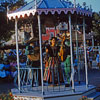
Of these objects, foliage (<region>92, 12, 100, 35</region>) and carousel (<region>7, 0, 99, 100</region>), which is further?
foliage (<region>92, 12, 100, 35</region>)

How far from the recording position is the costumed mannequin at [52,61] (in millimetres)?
9977

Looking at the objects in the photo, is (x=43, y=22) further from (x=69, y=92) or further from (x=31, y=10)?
(x=69, y=92)

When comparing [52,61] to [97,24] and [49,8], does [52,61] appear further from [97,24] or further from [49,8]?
[97,24]

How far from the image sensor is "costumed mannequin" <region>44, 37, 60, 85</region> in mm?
9977

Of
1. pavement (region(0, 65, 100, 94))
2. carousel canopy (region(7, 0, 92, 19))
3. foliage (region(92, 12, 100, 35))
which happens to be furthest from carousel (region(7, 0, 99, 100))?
foliage (region(92, 12, 100, 35))

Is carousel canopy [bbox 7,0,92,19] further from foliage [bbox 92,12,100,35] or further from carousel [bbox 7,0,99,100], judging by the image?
foliage [bbox 92,12,100,35]

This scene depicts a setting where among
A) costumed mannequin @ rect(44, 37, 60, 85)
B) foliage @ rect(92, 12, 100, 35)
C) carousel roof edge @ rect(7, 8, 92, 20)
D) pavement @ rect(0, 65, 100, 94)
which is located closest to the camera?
carousel roof edge @ rect(7, 8, 92, 20)

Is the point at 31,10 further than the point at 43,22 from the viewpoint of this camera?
No

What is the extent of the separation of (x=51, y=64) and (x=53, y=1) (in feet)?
8.14

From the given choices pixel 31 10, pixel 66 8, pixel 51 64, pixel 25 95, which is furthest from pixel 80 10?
pixel 25 95

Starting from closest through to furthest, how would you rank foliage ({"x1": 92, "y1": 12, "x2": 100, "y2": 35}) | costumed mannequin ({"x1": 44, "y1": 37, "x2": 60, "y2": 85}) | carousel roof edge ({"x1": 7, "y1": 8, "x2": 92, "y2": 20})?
carousel roof edge ({"x1": 7, "y1": 8, "x2": 92, "y2": 20}) < costumed mannequin ({"x1": 44, "y1": 37, "x2": 60, "y2": 85}) < foliage ({"x1": 92, "y1": 12, "x2": 100, "y2": 35})

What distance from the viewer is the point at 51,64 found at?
33.4 ft

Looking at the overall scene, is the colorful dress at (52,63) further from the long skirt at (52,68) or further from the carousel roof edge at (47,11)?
the carousel roof edge at (47,11)

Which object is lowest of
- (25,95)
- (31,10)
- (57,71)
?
(25,95)
